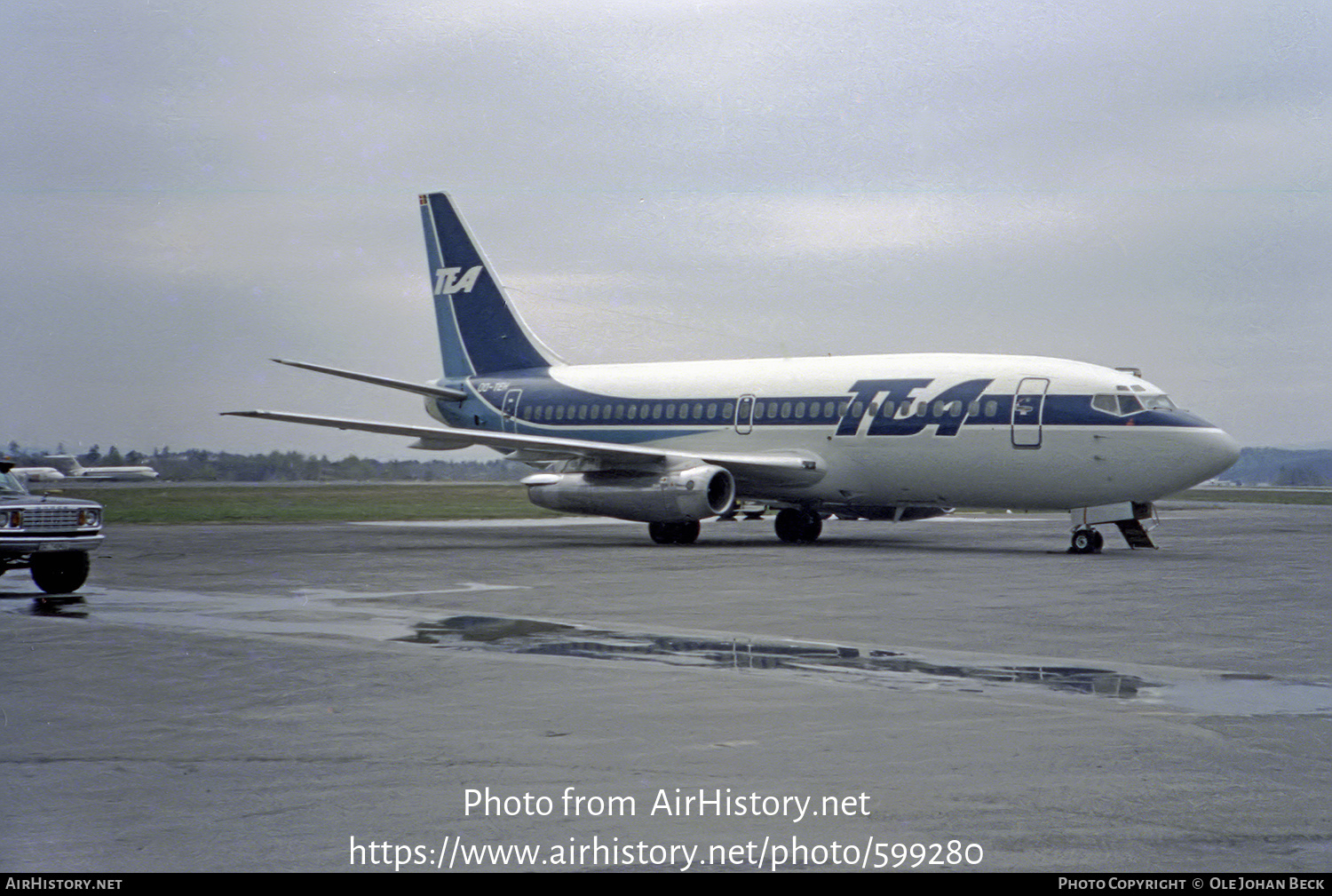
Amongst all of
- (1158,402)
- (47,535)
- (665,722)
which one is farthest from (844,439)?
(665,722)

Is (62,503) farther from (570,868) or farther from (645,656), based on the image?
(570,868)

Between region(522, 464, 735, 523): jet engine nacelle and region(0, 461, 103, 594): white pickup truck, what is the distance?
12.3 meters

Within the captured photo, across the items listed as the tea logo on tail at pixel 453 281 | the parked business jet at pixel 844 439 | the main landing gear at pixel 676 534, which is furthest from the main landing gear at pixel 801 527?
the tea logo on tail at pixel 453 281

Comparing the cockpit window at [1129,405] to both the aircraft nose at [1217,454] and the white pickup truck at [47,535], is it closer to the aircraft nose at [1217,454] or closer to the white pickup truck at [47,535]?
the aircraft nose at [1217,454]

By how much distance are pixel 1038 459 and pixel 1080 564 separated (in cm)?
379

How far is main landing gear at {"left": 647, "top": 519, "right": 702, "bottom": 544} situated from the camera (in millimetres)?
28859

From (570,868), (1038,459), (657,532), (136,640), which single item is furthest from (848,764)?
(657,532)

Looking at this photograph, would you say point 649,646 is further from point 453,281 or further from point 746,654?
point 453,281

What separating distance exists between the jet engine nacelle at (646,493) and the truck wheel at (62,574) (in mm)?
12490

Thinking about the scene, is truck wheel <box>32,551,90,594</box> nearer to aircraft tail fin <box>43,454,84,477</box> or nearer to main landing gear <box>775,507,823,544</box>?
main landing gear <box>775,507,823,544</box>

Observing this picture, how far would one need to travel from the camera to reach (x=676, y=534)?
28.9m

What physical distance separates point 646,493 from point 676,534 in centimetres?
143

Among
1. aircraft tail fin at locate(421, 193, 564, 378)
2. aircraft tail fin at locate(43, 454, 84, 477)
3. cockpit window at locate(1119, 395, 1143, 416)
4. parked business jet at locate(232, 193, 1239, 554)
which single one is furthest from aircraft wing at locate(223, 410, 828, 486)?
aircraft tail fin at locate(43, 454, 84, 477)

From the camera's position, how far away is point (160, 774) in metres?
6.88
